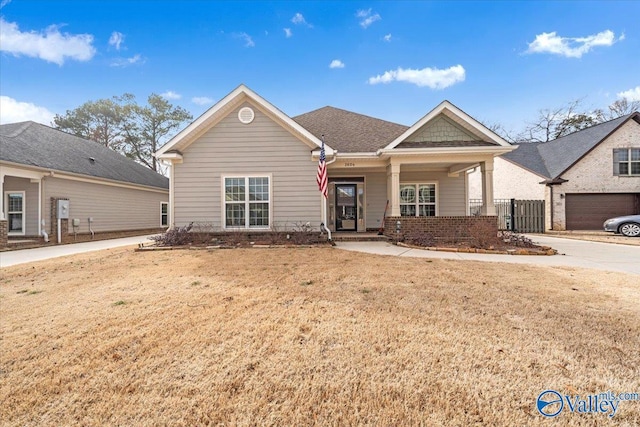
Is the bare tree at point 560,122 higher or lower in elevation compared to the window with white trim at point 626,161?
higher

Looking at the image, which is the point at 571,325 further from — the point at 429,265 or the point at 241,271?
the point at 241,271

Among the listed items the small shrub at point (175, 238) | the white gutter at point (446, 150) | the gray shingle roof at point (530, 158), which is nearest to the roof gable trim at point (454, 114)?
the white gutter at point (446, 150)

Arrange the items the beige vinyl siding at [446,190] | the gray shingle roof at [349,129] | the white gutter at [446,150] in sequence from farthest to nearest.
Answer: the beige vinyl siding at [446,190] < the gray shingle roof at [349,129] < the white gutter at [446,150]

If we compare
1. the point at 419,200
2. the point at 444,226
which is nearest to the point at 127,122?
the point at 419,200

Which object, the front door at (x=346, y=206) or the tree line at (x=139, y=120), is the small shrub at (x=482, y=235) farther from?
the tree line at (x=139, y=120)

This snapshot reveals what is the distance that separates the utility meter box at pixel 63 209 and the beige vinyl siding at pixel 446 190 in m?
14.8

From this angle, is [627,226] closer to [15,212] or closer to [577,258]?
[577,258]

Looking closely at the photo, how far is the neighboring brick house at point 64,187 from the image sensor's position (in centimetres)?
1169

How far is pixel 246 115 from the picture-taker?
33.1 ft

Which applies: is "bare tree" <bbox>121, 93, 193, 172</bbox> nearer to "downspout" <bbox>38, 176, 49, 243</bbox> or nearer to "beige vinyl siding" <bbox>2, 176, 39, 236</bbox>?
"beige vinyl siding" <bbox>2, 176, 39, 236</bbox>

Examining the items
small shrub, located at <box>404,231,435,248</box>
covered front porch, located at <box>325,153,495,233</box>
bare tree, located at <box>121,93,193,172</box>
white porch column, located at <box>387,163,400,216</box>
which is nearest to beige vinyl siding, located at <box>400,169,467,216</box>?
covered front porch, located at <box>325,153,495,233</box>

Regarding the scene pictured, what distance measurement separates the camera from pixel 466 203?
12852mm

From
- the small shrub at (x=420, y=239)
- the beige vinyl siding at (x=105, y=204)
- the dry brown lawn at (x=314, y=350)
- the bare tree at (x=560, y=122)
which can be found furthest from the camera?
the bare tree at (x=560, y=122)

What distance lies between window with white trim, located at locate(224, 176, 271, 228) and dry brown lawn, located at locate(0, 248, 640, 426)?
213 inches
